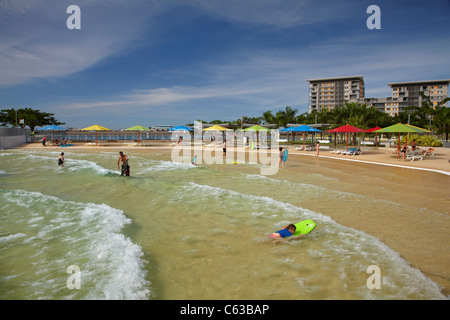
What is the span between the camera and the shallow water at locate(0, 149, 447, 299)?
13.9 feet

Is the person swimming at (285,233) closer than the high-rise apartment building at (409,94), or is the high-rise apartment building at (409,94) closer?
the person swimming at (285,233)

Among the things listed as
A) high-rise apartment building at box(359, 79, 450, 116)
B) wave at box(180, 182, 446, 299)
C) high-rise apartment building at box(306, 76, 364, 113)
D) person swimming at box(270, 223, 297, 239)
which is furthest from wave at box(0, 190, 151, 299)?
high-rise apartment building at box(306, 76, 364, 113)

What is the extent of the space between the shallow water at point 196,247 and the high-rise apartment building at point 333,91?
10841 cm

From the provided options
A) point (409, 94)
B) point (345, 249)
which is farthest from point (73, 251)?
point (409, 94)

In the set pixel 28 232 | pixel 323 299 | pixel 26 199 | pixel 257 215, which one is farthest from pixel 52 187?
pixel 323 299

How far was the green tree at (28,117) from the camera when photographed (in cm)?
5156

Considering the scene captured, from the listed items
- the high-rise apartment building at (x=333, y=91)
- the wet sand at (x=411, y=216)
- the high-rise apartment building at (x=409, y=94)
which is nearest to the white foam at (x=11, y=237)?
the wet sand at (x=411, y=216)

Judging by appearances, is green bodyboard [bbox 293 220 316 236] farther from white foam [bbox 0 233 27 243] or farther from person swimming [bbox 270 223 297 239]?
white foam [bbox 0 233 27 243]

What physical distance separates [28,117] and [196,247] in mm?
59988

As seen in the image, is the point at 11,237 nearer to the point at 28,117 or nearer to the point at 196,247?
the point at 196,247

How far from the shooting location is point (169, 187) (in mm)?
12312

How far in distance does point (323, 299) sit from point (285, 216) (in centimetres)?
383

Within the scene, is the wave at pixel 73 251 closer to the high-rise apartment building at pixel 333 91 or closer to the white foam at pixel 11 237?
the white foam at pixel 11 237
